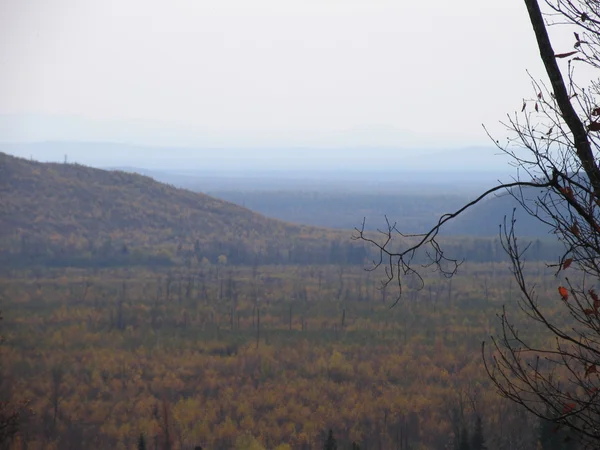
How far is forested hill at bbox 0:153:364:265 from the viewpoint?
83500 millimetres

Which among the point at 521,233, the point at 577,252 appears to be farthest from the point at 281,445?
the point at 521,233

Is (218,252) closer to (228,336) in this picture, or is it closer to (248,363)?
(228,336)

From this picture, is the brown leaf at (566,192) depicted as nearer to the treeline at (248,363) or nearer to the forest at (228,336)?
the forest at (228,336)

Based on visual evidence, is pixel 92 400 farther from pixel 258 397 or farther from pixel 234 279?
pixel 234 279

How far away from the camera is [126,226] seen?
9538 centimetres

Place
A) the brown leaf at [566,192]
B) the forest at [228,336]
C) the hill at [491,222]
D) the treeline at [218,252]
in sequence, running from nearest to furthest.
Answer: the brown leaf at [566,192] → the forest at [228,336] → the treeline at [218,252] → the hill at [491,222]

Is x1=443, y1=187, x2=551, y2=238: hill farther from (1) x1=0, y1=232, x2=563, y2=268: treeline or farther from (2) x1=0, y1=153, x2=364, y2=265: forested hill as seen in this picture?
(2) x1=0, y1=153, x2=364, y2=265: forested hill

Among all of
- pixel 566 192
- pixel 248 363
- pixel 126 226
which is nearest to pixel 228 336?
pixel 248 363

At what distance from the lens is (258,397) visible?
37375 millimetres

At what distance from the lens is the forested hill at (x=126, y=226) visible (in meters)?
83.5

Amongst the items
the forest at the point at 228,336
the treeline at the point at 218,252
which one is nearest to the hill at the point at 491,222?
the treeline at the point at 218,252

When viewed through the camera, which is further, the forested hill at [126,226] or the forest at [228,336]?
the forested hill at [126,226]

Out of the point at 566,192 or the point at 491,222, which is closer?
the point at 566,192

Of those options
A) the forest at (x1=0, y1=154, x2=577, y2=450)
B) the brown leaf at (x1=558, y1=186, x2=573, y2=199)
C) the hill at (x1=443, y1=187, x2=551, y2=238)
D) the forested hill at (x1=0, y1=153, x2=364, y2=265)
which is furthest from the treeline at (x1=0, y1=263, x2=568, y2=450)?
the hill at (x1=443, y1=187, x2=551, y2=238)
